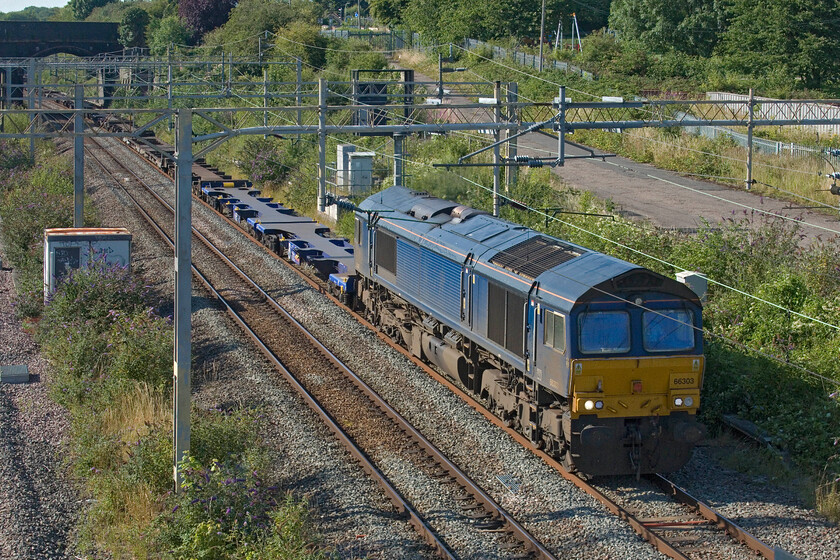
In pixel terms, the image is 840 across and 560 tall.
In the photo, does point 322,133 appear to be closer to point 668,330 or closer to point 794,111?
point 668,330

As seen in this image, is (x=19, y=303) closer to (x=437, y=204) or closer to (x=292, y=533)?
(x=437, y=204)

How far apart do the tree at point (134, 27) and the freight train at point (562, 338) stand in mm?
84760

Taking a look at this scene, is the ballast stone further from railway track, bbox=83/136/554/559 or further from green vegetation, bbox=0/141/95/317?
green vegetation, bbox=0/141/95/317

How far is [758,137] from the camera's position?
132 ft

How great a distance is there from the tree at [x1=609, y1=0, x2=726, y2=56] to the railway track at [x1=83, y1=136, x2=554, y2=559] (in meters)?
44.5

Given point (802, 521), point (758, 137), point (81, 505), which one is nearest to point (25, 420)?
point (81, 505)

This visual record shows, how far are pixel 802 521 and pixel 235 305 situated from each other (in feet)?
47.9

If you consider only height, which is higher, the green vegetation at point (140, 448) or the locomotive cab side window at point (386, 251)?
the locomotive cab side window at point (386, 251)

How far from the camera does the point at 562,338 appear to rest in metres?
12.3

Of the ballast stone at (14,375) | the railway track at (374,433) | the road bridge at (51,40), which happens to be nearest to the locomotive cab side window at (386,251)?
the railway track at (374,433)

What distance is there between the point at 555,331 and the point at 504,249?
8.70 ft

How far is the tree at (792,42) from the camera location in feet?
166

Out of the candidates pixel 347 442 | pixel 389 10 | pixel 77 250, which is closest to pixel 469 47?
pixel 389 10

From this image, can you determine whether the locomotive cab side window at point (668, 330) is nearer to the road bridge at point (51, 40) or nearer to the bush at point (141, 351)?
the bush at point (141, 351)
